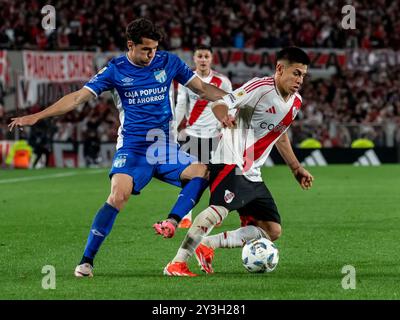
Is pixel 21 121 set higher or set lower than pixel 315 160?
higher

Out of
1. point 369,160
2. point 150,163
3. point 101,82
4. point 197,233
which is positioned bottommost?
point 369,160

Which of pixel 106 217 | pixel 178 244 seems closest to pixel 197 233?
pixel 106 217

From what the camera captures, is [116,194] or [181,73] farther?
[181,73]

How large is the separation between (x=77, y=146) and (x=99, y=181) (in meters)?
9.04

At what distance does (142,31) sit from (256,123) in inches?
49.3

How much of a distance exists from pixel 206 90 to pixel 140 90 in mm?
604

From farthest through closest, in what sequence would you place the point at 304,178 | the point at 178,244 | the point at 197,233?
the point at 178,244 < the point at 304,178 < the point at 197,233

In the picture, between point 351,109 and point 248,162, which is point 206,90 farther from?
point 351,109

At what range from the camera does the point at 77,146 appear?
3194 centimetres

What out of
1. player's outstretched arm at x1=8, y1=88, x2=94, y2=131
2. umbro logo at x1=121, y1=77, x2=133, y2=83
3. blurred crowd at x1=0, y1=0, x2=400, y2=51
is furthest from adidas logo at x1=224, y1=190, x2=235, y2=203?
blurred crowd at x1=0, y1=0, x2=400, y2=51

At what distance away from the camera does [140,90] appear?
8711 millimetres

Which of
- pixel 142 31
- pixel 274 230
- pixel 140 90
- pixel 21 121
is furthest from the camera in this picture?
pixel 274 230

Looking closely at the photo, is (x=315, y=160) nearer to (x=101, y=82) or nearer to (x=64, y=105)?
(x=101, y=82)
